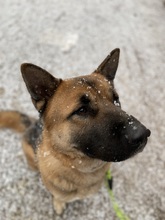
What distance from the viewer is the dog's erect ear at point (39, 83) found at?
2.54 m

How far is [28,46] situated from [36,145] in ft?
9.48

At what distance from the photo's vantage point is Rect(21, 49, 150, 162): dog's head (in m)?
2.47

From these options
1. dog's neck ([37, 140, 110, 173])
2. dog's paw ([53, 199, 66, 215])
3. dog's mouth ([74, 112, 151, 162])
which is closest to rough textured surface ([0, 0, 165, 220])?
dog's paw ([53, 199, 66, 215])

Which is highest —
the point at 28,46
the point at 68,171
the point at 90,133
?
the point at 90,133

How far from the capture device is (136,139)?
2410mm

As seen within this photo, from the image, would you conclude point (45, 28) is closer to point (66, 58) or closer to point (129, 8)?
point (66, 58)

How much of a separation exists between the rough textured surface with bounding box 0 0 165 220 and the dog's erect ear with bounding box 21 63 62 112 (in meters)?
1.59

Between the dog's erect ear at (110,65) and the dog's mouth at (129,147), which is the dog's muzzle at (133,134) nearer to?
the dog's mouth at (129,147)

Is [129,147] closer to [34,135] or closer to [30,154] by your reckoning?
[34,135]

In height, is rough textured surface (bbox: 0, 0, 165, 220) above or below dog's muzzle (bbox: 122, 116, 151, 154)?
below

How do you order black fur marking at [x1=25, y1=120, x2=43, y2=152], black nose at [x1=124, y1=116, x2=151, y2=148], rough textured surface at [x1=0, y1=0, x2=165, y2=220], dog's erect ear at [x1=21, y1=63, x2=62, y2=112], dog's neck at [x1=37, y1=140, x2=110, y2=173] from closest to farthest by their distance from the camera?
black nose at [x1=124, y1=116, x2=151, y2=148]
dog's erect ear at [x1=21, y1=63, x2=62, y2=112]
dog's neck at [x1=37, y1=140, x2=110, y2=173]
black fur marking at [x1=25, y1=120, x2=43, y2=152]
rough textured surface at [x1=0, y1=0, x2=165, y2=220]

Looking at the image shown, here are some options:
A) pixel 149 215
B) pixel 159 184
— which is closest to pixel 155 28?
pixel 159 184

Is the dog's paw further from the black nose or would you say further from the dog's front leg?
the black nose

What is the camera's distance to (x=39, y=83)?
265cm
